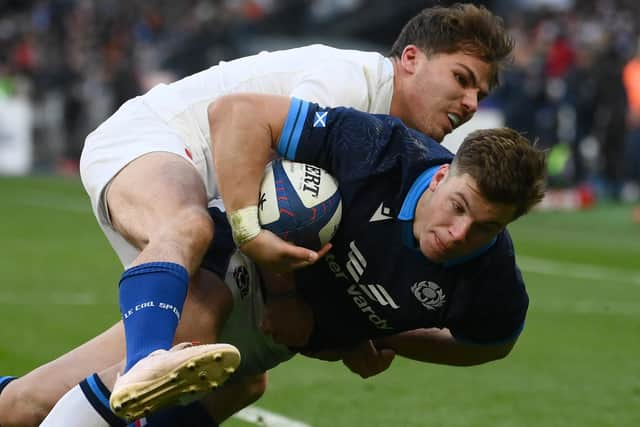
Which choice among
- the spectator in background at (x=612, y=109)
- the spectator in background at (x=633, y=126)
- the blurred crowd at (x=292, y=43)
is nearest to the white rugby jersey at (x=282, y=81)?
the blurred crowd at (x=292, y=43)

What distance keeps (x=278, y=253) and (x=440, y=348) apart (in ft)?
3.20

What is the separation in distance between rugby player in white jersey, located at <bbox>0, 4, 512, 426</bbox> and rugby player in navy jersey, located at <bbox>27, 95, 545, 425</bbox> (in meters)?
0.24

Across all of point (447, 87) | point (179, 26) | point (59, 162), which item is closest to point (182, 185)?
point (447, 87)

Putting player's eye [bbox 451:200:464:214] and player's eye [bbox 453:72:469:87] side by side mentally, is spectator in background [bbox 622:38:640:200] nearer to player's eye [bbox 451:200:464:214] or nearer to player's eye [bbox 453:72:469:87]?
player's eye [bbox 453:72:469:87]

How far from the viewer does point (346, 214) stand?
455 cm

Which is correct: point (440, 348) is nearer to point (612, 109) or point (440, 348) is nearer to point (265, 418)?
point (265, 418)

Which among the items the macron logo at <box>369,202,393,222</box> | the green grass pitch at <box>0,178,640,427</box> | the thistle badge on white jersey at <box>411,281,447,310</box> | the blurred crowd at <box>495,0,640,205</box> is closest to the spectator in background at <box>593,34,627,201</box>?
the blurred crowd at <box>495,0,640,205</box>

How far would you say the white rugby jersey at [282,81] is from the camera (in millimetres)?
5167

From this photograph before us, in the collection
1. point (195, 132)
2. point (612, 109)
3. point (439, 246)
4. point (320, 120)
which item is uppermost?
point (320, 120)

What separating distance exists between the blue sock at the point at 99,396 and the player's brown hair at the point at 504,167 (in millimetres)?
1337

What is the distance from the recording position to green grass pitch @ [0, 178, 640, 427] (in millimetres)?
6523

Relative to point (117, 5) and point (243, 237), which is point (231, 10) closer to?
point (117, 5)

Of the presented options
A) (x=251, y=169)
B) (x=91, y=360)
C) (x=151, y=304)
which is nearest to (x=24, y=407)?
(x=91, y=360)

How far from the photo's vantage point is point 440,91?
5.41 m
